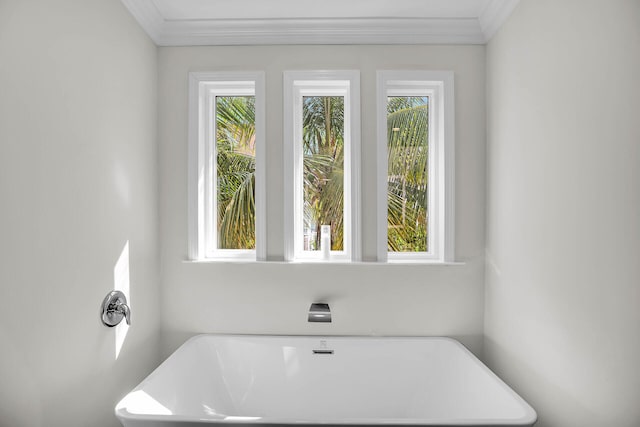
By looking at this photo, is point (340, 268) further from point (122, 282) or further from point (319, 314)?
point (122, 282)

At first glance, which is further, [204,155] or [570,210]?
[204,155]

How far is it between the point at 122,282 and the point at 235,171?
2.81ft

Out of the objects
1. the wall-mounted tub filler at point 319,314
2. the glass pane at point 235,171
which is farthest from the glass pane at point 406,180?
the glass pane at point 235,171

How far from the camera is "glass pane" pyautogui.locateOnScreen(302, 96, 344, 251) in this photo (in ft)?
6.98

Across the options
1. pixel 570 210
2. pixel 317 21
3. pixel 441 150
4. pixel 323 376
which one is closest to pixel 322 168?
pixel 441 150

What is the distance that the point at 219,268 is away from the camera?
2.00 m

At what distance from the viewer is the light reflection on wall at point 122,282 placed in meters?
1.60

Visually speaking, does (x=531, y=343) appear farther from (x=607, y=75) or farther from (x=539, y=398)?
(x=607, y=75)

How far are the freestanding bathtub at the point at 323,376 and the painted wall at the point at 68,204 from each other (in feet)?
1.09

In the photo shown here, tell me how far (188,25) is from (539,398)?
2.43 m

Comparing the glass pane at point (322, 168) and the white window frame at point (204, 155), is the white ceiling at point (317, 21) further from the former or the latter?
the glass pane at point (322, 168)

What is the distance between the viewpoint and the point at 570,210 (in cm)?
126

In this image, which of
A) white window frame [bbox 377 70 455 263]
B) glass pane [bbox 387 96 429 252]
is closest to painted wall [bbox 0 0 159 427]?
white window frame [bbox 377 70 455 263]

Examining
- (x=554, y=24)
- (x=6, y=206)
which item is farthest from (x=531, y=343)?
(x=6, y=206)
